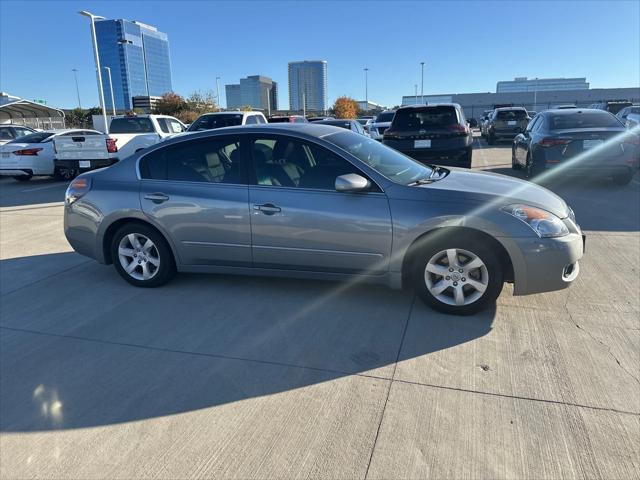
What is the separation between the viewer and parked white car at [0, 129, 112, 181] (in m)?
12.0

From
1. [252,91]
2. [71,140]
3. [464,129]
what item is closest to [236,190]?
[464,129]

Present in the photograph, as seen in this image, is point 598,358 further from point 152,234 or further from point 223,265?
point 152,234

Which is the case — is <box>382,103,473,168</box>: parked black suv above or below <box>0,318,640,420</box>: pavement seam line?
above

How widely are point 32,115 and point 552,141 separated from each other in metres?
37.1

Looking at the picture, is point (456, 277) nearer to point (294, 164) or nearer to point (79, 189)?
point (294, 164)

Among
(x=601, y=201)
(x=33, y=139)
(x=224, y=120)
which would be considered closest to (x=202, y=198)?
(x=601, y=201)

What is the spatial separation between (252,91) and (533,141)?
362ft

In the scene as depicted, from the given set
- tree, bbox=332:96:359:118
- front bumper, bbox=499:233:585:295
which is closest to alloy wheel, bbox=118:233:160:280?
front bumper, bbox=499:233:585:295

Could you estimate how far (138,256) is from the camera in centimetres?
480

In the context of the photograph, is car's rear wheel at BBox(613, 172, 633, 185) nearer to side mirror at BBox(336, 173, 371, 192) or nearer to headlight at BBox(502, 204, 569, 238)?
headlight at BBox(502, 204, 569, 238)

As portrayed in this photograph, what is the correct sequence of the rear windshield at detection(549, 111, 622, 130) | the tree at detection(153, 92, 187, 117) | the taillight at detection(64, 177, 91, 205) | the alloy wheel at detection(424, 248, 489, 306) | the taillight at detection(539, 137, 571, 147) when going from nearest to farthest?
1. the alloy wheel at detection(424, 248, 489, 306)
2. the taillight at detection(64, 177, 91, 205)
3. the taillight at detection(539, 137, 571, 147)
4. the rear windshield at detection(549, 111, 622, 130)
5. the tree at detection(153, 92, 187, 117)

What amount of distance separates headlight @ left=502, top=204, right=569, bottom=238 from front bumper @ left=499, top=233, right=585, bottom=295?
2.0 inches

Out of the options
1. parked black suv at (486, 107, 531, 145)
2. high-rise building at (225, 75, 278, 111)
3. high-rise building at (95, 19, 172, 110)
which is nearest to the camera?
parked black suv at (486, 107, 531, 145)

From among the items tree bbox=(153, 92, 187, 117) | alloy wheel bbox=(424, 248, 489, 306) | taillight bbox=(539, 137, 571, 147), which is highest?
tree bbox=(153, 92, 187, 117)
